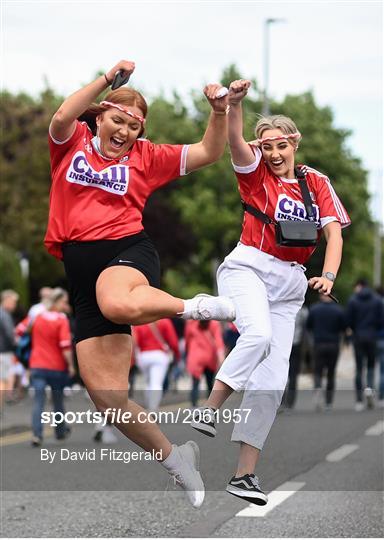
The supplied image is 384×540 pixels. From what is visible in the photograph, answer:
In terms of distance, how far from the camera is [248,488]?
186 inches

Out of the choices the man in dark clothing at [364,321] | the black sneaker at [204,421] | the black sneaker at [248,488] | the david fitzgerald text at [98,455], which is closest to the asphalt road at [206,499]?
the david fitzgerald text at [98,455]

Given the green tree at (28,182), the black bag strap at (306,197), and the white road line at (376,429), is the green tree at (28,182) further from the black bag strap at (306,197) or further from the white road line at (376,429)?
the black bag strap at (306,197)

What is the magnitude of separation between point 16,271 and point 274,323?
24223 millimetres

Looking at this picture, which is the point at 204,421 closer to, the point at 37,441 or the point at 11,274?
the point at 37,441

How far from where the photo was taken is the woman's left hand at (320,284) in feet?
14.3

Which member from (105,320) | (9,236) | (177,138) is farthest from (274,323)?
(177,138)

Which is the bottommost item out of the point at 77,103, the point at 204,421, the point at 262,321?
the point at 204,421

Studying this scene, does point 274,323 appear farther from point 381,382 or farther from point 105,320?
point 381,382

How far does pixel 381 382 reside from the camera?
23.9 m

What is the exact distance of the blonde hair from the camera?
15.2ft

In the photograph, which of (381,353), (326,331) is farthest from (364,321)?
(381,353)

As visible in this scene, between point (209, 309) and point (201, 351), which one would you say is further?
point (201, 351)

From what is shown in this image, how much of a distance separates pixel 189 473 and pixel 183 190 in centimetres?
5996

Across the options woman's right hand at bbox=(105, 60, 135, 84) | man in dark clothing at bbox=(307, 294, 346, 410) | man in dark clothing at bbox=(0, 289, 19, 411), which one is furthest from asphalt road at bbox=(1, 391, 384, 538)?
man in dark clothing at bbox=(307, 294, 346, 410)
